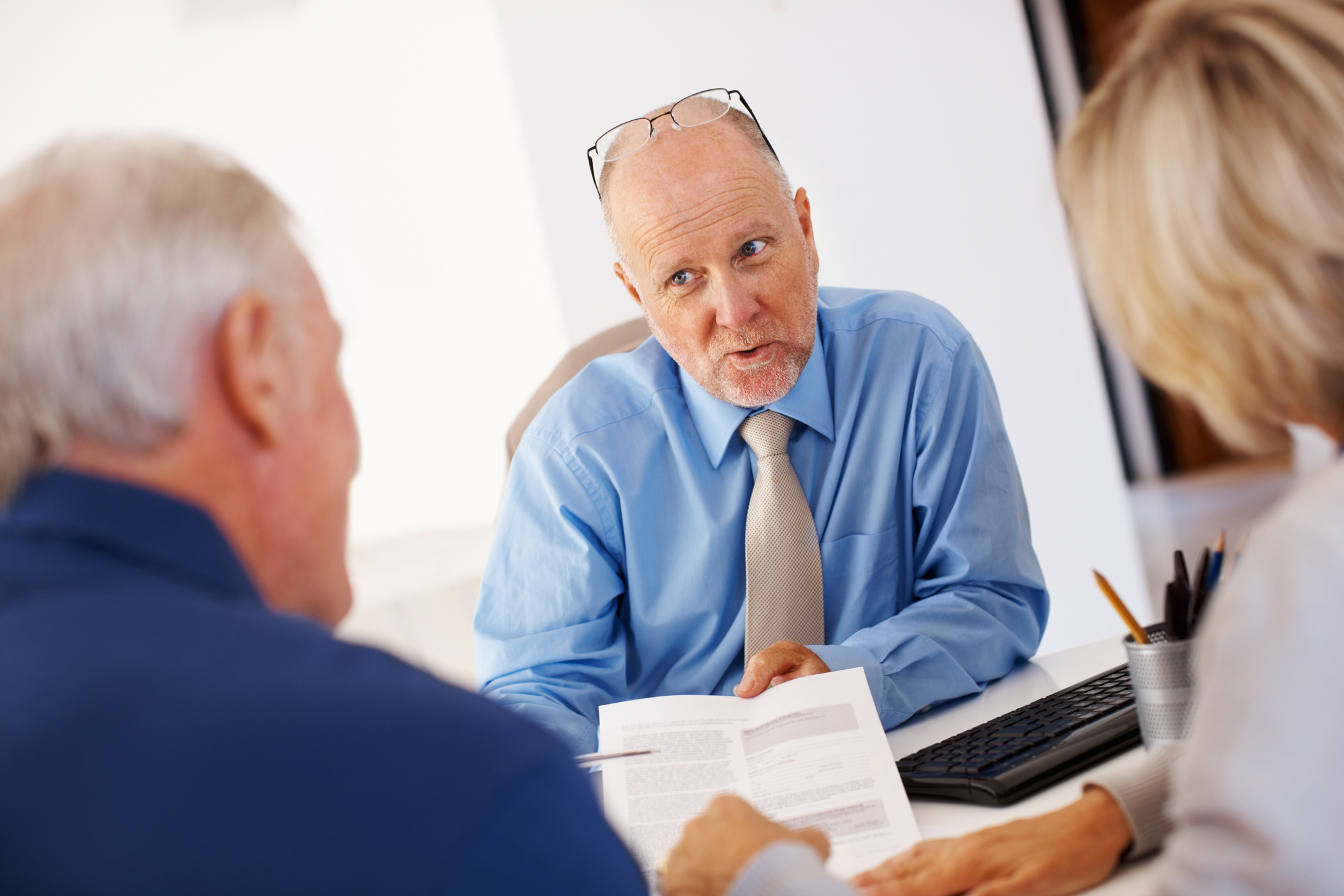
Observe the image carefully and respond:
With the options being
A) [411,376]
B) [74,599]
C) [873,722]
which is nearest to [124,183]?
[74,599]

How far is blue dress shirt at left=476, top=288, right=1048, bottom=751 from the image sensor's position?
155cm

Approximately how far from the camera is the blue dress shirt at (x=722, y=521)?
1547 mm

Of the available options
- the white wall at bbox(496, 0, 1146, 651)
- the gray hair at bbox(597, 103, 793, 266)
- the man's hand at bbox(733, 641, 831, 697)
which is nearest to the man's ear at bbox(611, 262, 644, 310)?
the gray hair at bbox(597, 103, 793, 266)

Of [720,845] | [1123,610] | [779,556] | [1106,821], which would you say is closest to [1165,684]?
[1123,610]

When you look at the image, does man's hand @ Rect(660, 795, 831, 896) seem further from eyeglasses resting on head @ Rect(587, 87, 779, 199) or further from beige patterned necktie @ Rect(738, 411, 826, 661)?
eyeglasses resting on head @ Rect(587, 87, 779, 199)

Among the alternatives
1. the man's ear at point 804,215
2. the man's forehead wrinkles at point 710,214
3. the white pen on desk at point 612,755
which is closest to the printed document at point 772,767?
the white pen on desk at point 612,755

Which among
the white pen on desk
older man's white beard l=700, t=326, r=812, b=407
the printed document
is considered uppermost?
older man's white beard l=700, t=326, r=812, b=407

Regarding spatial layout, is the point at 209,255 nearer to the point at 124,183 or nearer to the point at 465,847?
the point at 124,183

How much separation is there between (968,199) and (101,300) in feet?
9.36

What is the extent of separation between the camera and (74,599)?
21.7 inches

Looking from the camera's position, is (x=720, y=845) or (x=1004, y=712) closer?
(x=720, y=845)

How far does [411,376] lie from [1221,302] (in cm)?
292

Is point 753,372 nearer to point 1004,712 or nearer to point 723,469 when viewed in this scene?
point 723,469

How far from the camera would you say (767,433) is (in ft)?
5.35
